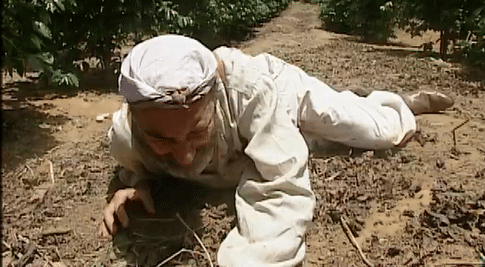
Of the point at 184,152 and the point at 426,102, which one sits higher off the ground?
the point at 184,152

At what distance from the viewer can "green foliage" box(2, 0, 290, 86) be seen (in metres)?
3.55

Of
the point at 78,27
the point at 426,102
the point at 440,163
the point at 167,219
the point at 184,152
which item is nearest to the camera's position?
the point at 184,152

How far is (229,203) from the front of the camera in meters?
2.46

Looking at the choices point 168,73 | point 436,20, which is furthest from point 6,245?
point 436,20

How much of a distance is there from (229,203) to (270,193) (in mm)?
591

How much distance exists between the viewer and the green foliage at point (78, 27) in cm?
355

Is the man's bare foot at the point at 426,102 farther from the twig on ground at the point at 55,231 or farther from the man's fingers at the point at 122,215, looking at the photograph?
the twig on ground at the point at 55,231

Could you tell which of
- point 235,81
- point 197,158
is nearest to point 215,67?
point 235,81

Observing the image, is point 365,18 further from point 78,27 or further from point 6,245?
point 6,245

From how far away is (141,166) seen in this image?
92.0 inches

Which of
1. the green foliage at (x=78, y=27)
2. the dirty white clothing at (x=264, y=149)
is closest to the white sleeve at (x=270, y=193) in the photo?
the dirty white clothing at (x=264, y=149)

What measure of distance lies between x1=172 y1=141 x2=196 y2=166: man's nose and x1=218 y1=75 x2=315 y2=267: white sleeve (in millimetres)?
197

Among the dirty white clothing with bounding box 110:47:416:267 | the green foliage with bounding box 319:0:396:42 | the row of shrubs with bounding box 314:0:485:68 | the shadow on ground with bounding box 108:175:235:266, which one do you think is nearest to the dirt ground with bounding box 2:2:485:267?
the shadow on ground with bounding box 108:175:235:266

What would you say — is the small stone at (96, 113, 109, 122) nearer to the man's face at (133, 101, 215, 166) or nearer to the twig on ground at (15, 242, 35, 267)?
the twig on ground at (15, 242, 35, 267)
